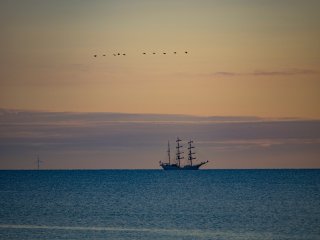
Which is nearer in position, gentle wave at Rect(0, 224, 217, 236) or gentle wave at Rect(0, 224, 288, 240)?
gentle wave at Rect(0, 224, 288, 240)

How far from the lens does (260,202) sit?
11012cm

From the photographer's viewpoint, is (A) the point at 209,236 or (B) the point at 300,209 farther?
(B) the point at 300,209

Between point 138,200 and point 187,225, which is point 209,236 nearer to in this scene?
point 187,225

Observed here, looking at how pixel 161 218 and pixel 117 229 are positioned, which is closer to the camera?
pixel 117 229

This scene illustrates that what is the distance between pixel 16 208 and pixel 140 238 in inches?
1484

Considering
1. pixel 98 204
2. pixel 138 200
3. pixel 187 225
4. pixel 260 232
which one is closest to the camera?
pixel 260 232

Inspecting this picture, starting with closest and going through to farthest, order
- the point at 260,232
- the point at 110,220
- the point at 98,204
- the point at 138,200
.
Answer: the point at 260,232 → the point at 110,220 → the point at 98,204 → the point at 138,200

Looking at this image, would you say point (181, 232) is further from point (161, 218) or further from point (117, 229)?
point (161, 218)

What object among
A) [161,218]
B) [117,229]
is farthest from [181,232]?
[161,218]

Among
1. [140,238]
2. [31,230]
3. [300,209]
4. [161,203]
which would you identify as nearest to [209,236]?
[140,238]

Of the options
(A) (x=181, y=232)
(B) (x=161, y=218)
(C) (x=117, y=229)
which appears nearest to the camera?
(A) (x=181, y=232)

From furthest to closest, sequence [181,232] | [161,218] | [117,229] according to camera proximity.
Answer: [161,218] < [117,229] < [181,232]

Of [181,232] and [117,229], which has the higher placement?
[117,229]

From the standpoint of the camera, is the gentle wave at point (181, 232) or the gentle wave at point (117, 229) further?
the gentle wave at point (117, 229)
